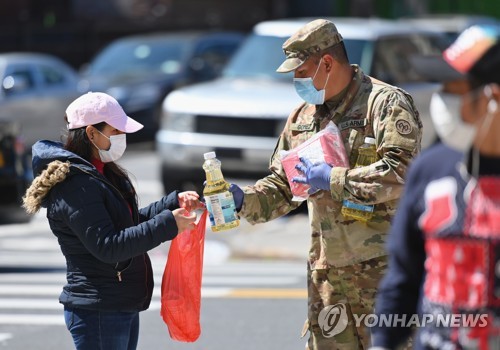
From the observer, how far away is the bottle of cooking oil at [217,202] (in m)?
5.22

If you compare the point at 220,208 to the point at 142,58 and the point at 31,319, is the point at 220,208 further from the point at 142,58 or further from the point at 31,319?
the point at 142,58

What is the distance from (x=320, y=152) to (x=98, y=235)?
1.02m

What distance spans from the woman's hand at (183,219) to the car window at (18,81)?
1172cm

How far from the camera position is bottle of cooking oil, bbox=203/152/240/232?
5223mm

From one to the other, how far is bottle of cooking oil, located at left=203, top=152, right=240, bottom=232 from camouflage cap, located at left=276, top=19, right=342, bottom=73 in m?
0.52

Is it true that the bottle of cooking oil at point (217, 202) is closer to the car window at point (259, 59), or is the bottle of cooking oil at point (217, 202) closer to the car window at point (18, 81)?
the car window at point (259, 59)

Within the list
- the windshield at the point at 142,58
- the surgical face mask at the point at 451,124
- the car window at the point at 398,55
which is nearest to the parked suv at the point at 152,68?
the windshield at the point at 142,58

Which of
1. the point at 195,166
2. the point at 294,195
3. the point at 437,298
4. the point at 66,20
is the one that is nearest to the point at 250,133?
the point at 195,166

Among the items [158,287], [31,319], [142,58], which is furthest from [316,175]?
[142,58]

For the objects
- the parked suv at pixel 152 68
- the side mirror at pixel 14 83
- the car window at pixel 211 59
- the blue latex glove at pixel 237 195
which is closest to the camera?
the blue latex glove at pixel 237 195

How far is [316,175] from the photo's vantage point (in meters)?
5.11

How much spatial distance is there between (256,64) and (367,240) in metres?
9.40

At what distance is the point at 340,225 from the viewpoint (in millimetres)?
5219

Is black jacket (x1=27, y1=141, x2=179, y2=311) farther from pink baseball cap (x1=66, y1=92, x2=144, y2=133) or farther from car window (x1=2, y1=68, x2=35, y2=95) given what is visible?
car window (x1=2, y1=68, x2=35, y2=95)
